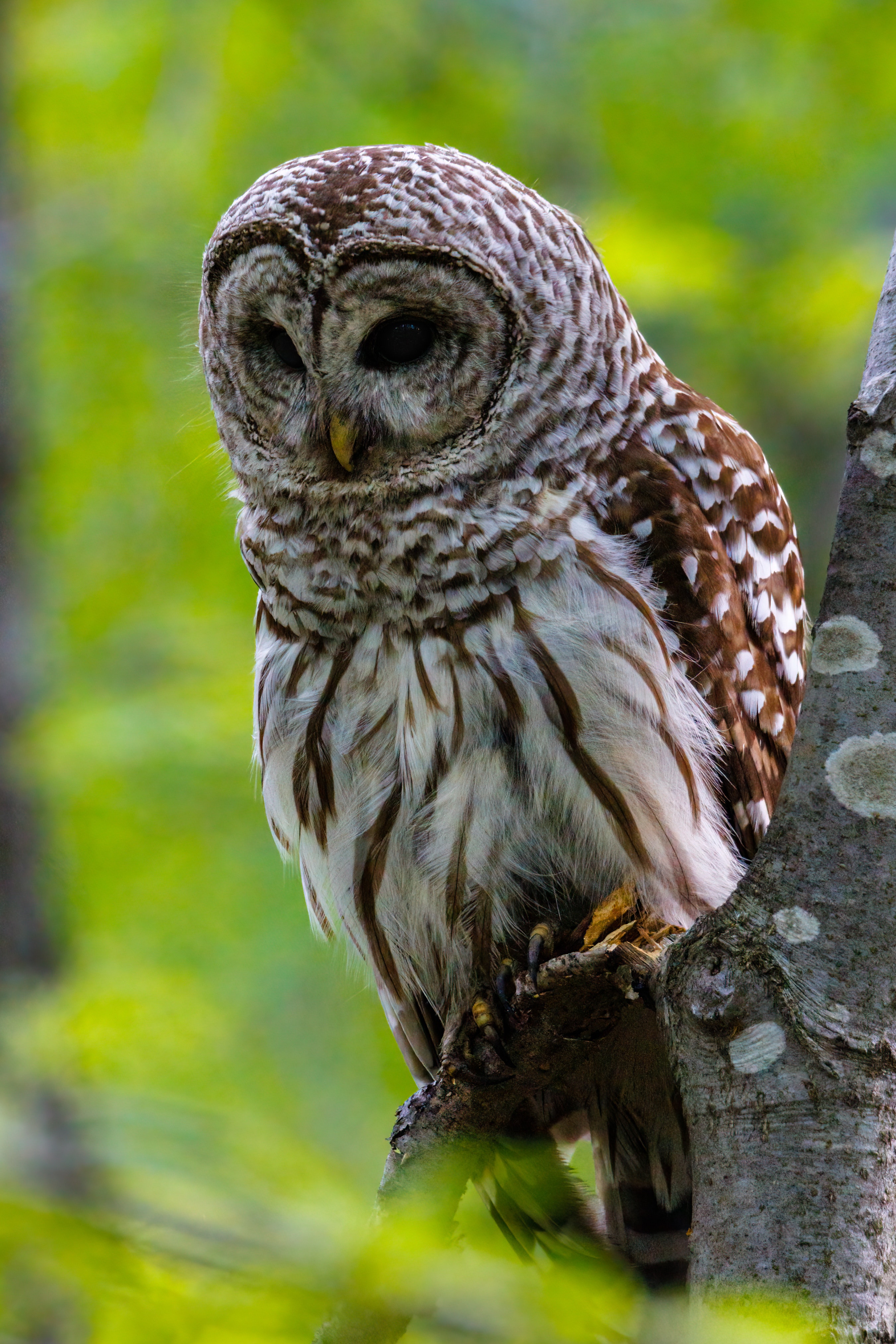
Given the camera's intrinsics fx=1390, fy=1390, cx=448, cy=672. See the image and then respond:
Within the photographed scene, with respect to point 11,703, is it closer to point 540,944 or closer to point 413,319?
point 413,319

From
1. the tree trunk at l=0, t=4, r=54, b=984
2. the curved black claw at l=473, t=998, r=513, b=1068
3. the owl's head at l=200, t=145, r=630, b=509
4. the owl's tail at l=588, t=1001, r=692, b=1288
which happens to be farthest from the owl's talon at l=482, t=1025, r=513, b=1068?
the tree trunk at l=0, t=4, r=54, b=984

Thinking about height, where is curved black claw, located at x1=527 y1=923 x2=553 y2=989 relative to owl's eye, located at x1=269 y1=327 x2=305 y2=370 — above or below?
below

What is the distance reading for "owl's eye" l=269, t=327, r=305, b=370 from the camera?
2926 millimetres

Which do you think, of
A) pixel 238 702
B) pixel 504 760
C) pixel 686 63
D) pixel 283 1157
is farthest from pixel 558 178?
pixel 283 1157

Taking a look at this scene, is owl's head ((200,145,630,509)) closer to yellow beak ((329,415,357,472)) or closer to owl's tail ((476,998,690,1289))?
yellow beak ((329,415,357,472))

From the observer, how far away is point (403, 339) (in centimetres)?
283

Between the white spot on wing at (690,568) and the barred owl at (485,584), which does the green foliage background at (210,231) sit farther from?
the white spot on wing at (690,568)

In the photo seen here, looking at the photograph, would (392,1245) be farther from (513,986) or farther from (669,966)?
(513,986)

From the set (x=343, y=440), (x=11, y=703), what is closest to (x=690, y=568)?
(x=343, y=440)

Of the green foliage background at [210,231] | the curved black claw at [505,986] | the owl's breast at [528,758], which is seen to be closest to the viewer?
the curved black claw at [505,986]

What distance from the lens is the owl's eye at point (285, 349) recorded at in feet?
9.60

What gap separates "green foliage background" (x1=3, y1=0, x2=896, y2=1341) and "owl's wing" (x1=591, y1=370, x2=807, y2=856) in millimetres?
1674

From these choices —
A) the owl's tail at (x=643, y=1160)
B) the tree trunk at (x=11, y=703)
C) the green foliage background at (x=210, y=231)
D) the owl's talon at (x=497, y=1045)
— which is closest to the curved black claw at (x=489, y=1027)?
the owl's talon at (x=497, y=1045)

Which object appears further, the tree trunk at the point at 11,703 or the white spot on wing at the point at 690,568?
the tree trunk at the point at 11,703
